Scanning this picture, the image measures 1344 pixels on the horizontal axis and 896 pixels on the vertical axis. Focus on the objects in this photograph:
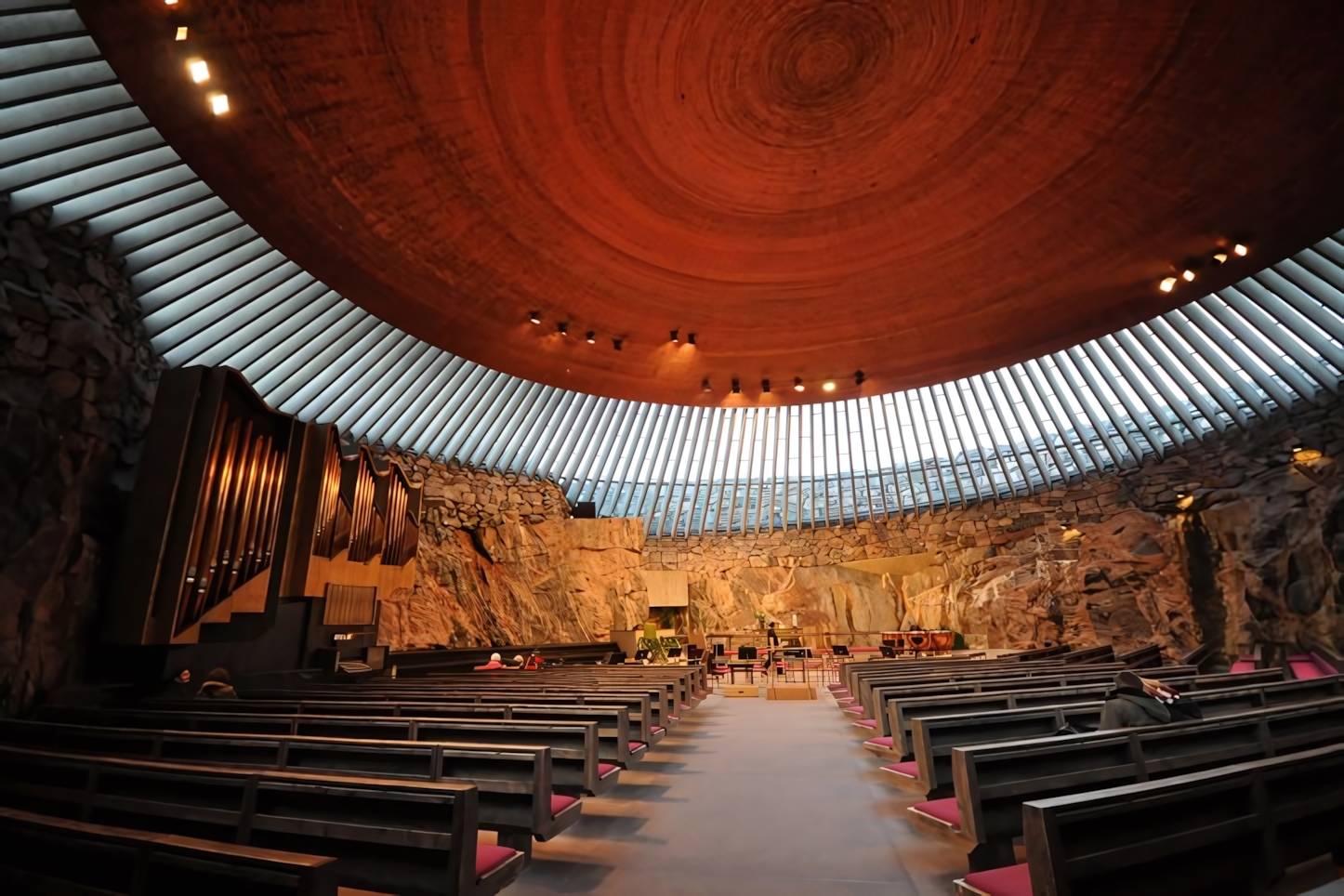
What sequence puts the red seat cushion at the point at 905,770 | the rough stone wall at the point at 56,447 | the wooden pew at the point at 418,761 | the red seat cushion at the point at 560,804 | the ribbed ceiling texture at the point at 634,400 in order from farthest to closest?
the ribbed ceiling texture at the point at 634,400
the rough stone wall at the point at 56,447
the red seat cushion at the point at 905,770
the red seat cushion at the point at 560,804
the wooden pew at the point at 418,761

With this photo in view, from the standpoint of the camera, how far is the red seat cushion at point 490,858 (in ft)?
7.33

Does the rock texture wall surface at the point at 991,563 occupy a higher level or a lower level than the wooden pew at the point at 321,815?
higher

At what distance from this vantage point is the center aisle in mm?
2928

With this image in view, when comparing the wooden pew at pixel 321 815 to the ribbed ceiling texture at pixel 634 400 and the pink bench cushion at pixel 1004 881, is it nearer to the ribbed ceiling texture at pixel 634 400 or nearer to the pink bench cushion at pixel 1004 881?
the pink bench cushion at pixel 1004 881

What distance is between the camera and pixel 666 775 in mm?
5027

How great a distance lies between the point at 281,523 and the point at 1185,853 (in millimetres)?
8374

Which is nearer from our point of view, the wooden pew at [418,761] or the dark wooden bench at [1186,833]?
the dark wooden bench at [1186,833]

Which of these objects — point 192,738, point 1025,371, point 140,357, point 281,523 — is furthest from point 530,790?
point 1025,371

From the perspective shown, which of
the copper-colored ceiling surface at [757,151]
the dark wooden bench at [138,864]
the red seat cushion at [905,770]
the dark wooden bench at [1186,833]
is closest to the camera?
the dark wooden bench at [138,864]

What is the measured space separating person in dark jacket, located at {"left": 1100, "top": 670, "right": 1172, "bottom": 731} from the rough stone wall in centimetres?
823

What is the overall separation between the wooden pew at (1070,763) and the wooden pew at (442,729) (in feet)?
5.78

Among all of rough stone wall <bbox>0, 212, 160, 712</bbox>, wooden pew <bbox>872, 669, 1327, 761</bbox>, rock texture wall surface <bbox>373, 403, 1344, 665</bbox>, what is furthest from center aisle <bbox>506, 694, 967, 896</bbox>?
rock texture wall surface <bbox>373, 403, 1344, 665</bbox>

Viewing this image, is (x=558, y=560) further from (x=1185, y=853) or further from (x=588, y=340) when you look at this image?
(x=1185, y=853)

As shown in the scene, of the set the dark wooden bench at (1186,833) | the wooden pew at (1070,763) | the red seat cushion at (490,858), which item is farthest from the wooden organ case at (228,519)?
the dark wooden bench at (1186,833)
